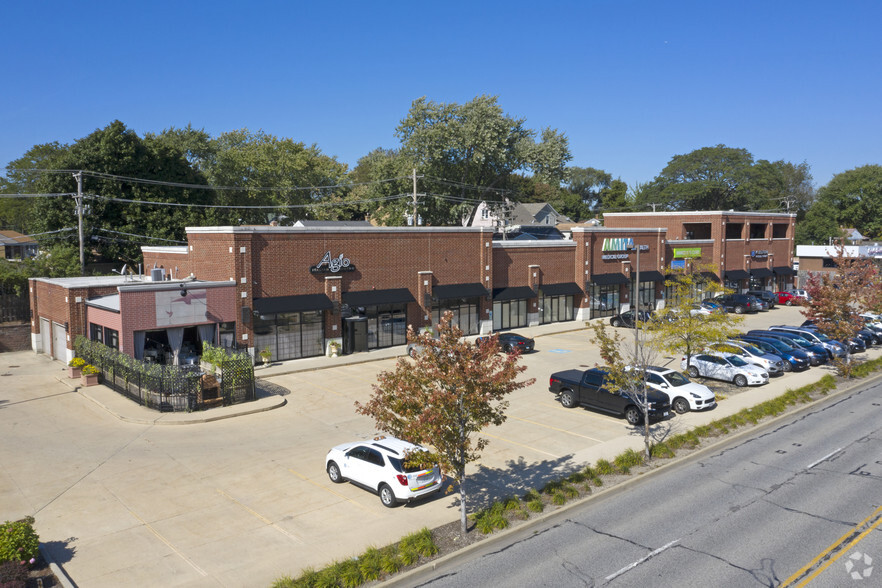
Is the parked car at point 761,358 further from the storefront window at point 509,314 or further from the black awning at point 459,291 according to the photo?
the storefront window at point 509,314

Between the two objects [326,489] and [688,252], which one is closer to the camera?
[326,489]

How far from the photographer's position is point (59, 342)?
123 feet

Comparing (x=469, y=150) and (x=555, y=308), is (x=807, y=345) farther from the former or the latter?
(x=469, y=150)

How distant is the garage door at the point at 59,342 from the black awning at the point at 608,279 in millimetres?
39609

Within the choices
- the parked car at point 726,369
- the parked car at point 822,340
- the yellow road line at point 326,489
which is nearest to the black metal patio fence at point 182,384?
the yellow road line at point 326,489

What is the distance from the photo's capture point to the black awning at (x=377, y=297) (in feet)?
129

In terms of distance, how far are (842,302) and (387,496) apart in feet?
93.9

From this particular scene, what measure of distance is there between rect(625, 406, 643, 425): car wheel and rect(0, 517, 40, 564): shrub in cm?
2023

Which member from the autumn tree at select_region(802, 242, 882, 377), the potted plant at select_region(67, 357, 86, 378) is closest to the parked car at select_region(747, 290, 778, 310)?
the autumn tree at select_region(802, 242, 882, 377)

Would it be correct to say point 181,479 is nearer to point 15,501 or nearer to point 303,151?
point 15,501

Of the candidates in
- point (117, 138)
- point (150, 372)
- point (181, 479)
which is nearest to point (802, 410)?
point (181, 479)

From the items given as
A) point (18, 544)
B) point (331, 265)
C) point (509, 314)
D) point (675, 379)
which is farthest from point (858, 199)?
point (18, 544)

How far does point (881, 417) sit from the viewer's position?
26266 mm

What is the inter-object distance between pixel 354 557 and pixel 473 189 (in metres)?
61.8
